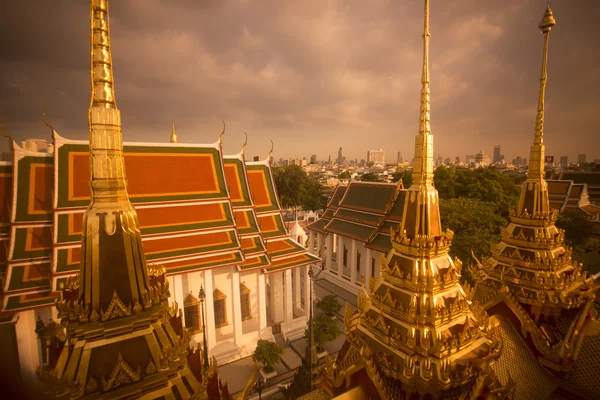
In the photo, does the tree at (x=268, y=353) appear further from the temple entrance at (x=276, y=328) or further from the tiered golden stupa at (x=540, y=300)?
the tiered golden stupa at (x=540, y=300)

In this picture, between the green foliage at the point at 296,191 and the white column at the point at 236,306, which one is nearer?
the white column at the point at 236,306

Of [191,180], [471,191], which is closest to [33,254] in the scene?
[191,180]

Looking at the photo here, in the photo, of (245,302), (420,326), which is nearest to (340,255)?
(245,302)

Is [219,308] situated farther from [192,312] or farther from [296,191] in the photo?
[296,191]

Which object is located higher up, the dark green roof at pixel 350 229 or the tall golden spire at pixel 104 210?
the tall golden spire at pixel 104 210

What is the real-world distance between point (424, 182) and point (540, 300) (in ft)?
18.7

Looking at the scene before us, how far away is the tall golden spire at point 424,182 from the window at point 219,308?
1245cm

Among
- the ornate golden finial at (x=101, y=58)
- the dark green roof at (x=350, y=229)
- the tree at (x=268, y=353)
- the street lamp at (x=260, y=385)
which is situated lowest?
the street lamp at (x=260, y=385)

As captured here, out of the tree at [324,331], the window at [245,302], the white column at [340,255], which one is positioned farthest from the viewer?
the white column at [340,255]

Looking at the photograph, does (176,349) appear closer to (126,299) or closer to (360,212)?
(126,299)

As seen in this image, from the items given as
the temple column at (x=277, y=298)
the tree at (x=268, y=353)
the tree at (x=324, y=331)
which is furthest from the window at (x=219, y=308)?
the tree at (x=324, y=331)

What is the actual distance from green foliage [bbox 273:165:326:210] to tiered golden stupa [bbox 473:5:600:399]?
5218 centimetres

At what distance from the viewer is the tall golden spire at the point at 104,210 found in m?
3.62

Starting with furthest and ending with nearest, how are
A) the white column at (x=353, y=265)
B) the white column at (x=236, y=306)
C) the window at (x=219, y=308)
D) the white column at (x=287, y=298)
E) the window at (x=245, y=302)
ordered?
the white column at (x=353, y=265)
the white column at (x=287, y=298)
the window at (x=245, y=302)
the window at (x=219, y=308)
the white column at (x=236, y=306)
